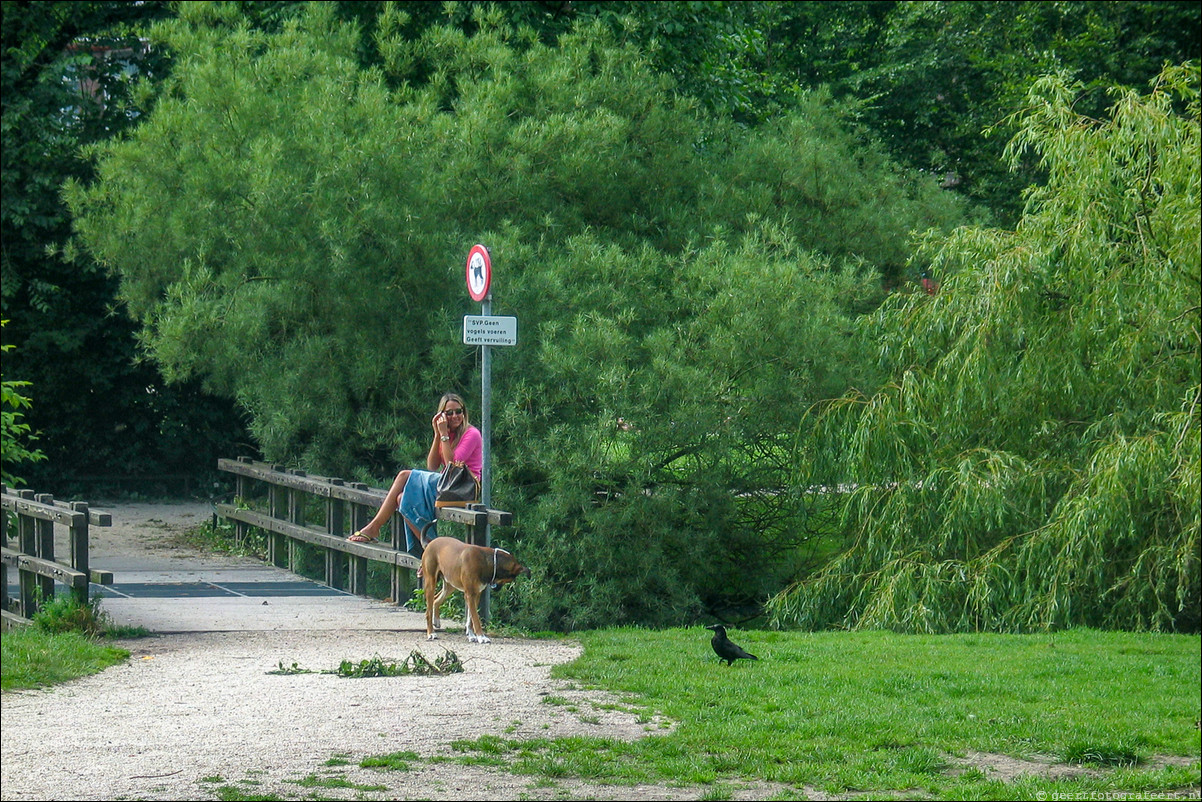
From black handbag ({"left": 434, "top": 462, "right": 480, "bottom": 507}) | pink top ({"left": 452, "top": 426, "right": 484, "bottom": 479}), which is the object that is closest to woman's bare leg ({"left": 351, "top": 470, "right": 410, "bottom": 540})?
black handbag ({"left": 434, "top": 462, "right": 480, "bottom": 507})

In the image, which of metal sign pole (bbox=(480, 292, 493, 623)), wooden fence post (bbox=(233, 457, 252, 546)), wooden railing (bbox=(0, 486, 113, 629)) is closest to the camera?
wooden railing (bbox=(0, 486, 113, 629))

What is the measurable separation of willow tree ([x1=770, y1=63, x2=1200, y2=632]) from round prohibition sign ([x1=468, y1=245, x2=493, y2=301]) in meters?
4.53

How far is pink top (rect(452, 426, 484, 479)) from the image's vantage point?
12.3m

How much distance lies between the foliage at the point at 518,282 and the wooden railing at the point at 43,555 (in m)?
4.01

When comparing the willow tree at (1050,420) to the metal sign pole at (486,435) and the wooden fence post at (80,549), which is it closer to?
the metal sign pole at (486,435)

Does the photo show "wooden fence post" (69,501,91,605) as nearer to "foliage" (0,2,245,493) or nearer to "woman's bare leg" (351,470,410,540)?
"woman's bare leg" (351,470,410,540)

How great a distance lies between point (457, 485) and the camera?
40.3 feet

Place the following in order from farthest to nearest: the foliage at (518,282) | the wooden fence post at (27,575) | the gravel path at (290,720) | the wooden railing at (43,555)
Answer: the foliage at (518,282)
the wooden fence post at (27,575)
the wooden railing at (43,555)
the gravel path at (290,720)

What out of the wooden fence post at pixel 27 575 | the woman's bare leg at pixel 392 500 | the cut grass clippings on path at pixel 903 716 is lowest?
the cut grass clippings on path at pixel 903 716

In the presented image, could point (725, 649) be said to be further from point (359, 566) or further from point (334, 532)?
point (334, 532)

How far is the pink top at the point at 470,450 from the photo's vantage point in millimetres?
12281

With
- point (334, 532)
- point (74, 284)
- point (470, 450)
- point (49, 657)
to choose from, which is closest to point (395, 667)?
point (49, 657)

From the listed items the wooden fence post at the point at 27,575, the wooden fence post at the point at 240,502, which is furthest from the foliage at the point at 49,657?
the wooden fence post at the point at 240,502

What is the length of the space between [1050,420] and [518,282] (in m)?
5.38
